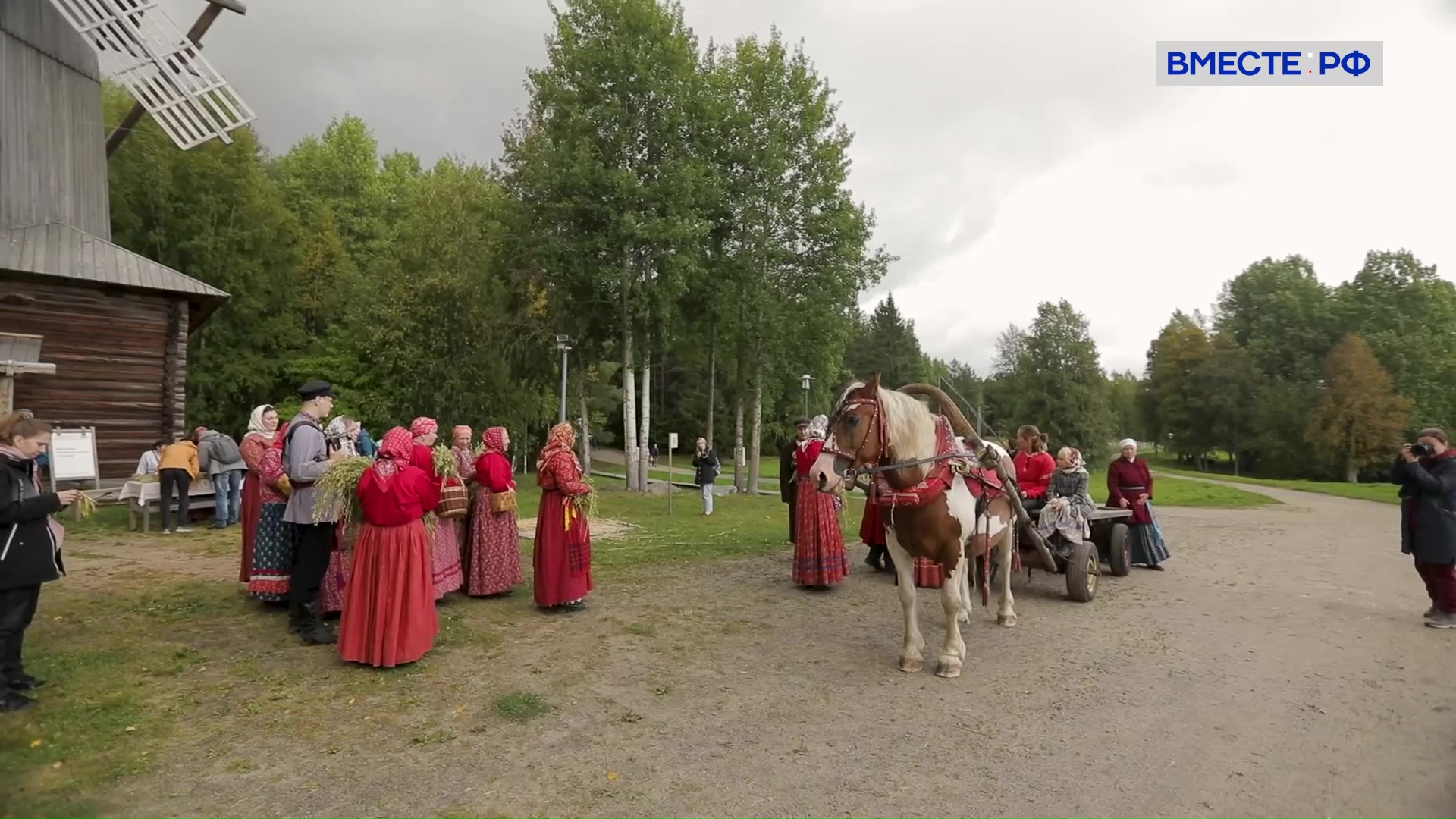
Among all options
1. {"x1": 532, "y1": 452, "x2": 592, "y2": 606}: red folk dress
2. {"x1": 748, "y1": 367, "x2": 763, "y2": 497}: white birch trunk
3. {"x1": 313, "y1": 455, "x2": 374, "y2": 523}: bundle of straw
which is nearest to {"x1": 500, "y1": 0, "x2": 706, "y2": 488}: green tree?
{"x1": 748, "y1": 367, "x2": 763, "y2": 497}: white birch trunk

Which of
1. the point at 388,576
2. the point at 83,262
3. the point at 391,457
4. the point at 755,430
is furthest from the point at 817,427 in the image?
the point at 83,262

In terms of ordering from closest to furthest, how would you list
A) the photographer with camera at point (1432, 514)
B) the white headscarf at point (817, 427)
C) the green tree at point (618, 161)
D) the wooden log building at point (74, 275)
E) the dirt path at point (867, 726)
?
the dirt path at point (867, 726) < the photographer with camera at point (1432, 514) < the white headscarf at point (817, 427) < the wooden log building at point (74, 275) < the green tree at point (618, 161)

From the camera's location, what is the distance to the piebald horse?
5277 mm

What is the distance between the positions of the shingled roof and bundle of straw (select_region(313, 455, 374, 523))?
1274 centimetres

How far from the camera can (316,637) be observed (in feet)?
19.0

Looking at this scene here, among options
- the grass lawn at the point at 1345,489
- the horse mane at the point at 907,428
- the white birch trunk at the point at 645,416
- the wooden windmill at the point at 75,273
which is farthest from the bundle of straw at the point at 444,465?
the grass lawn at the point at 1345,489

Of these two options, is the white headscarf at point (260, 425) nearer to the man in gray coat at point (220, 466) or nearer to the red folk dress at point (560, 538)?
the red folk dress at point (560, 538)

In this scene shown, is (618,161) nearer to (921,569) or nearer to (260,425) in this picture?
(260,425)

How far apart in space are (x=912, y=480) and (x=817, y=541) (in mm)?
3105

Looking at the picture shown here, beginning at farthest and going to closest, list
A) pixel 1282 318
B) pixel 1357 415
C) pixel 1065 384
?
1. pixel 1282 318
2. pixel 1065 384
3. pixel 1357 415

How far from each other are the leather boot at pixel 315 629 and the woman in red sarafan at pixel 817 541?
4.84 m

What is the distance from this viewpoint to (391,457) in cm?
525

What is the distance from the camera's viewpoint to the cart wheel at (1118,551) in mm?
9117

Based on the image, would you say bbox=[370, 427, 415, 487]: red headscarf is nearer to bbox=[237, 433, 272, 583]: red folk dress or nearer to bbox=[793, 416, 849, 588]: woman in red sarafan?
bbox=[237, 433, 272, 583]: red folk dress
